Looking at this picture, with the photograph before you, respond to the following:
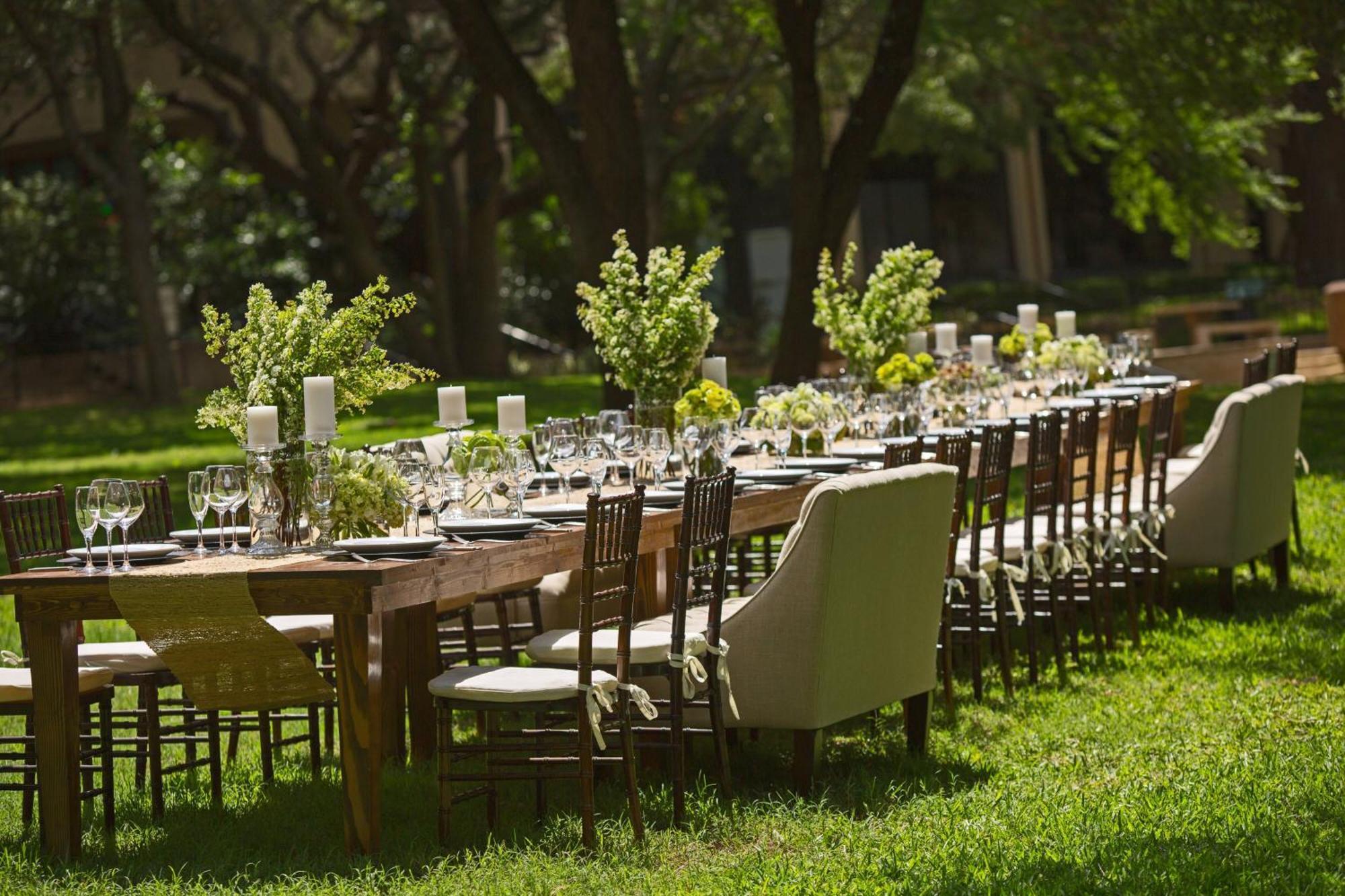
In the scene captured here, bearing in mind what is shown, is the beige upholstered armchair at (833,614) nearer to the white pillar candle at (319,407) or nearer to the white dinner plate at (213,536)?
the white pillar candle at (319,407)

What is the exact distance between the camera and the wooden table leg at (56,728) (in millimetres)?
5762

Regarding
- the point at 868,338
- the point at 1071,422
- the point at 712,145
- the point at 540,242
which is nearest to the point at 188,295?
the point at 540,242

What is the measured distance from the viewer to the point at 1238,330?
25062 mm

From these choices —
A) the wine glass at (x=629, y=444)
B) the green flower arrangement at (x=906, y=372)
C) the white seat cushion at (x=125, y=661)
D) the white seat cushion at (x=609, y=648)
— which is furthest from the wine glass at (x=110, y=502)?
the green flower arrangement at (x=906, y=372)

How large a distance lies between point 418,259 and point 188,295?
178 inches

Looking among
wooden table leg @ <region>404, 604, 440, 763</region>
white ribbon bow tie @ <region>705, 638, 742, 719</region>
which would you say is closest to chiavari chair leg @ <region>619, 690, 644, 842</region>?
white ribbon bow tie @ <region>705, 638, 742, 719</region>

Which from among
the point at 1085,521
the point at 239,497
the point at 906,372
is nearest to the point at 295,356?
the point at 239,497

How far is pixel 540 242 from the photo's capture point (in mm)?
35250

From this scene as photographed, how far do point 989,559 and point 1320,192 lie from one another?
842 inches

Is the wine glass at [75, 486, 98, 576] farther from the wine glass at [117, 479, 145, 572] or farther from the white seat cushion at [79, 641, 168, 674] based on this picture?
the white seat cushion at [79, 641, 168, 674]

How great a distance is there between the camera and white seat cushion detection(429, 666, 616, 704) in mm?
5691

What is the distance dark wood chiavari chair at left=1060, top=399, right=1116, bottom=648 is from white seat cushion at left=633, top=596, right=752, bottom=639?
2.08m

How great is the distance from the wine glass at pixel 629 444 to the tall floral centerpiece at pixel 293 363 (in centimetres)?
111

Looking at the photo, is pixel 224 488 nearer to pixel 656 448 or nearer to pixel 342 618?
pixel 342 618
